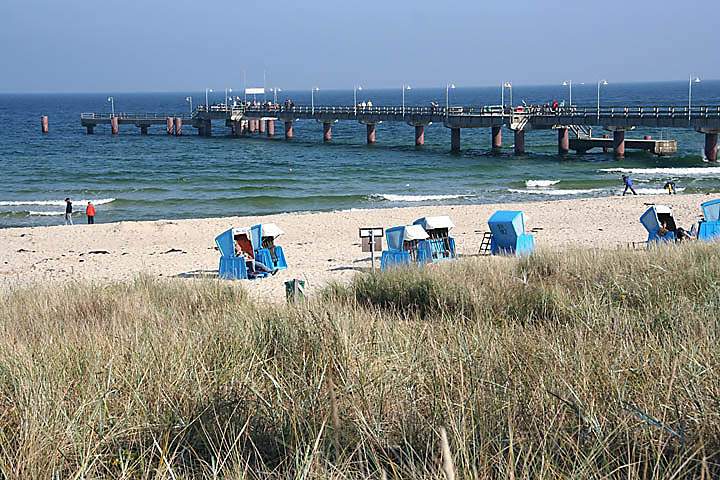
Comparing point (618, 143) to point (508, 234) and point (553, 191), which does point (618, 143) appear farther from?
point (508, 234)

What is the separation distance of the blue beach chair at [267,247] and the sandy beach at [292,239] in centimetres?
38

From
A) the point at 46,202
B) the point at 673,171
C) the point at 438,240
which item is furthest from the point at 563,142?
the point at 438,240

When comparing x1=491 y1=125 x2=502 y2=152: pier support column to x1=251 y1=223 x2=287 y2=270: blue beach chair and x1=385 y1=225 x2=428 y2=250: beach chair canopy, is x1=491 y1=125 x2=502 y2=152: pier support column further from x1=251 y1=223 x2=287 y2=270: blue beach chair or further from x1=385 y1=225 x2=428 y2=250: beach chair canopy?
x1=385 y1=225 x2=428 y2=250: beach chair canopy

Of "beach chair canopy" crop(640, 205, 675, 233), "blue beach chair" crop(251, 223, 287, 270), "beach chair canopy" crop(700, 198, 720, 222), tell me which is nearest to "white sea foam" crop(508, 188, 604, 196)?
"beach chair canopy" crop(700, 198, 720, 222)

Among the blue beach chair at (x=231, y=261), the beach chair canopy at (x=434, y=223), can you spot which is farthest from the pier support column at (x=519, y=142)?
the blue beach chair at (x=231, y=261)

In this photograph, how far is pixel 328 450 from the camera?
3449 millimetres

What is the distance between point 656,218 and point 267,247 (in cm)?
692

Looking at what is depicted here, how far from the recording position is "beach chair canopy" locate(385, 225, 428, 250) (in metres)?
14.6

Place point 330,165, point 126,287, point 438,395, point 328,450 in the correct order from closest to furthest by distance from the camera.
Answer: point 328,450, point 438,395, point 126,287, point 330,165

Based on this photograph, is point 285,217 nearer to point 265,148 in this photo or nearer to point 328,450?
point 328,450

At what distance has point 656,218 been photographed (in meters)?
15.7

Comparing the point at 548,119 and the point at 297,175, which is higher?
the point at 548,119

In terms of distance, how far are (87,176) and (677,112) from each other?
26.7 meters

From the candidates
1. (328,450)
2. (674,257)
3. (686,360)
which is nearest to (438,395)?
(328,450)
